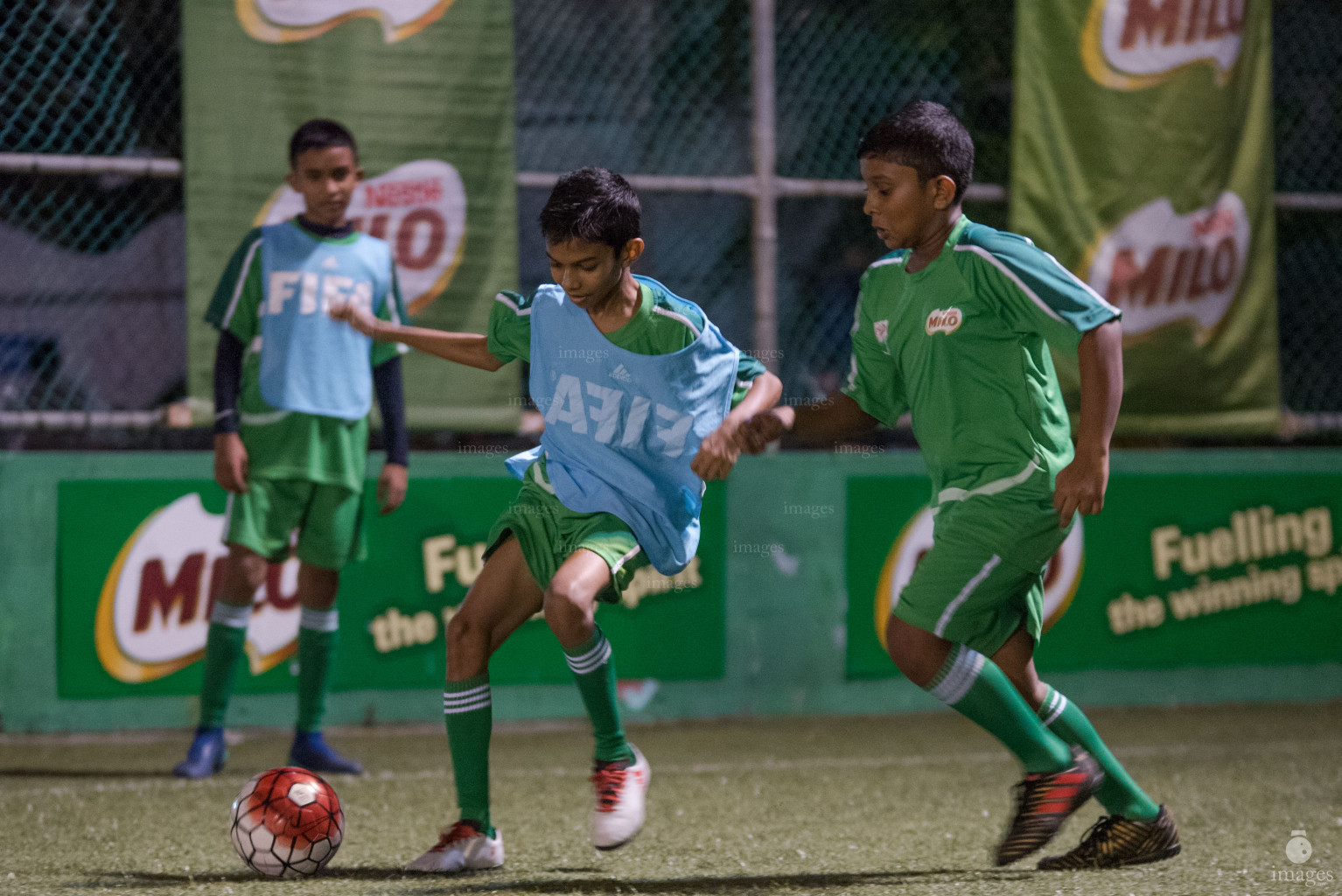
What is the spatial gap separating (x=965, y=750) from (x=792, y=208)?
3.02m

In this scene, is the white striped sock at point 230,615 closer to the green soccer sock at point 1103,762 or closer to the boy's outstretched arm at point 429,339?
the boy's outstretched arm at point 429,339

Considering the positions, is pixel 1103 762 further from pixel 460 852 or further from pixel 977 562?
pixel 460 852

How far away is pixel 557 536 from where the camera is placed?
12.2 ft

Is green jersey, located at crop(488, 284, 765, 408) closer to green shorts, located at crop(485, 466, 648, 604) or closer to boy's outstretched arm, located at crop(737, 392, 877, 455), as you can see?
boy's outstretched arm, located at crop(737, 392, 877, 455)

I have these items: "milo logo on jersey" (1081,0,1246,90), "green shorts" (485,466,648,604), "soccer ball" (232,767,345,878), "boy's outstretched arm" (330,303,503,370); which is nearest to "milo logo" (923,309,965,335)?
"green shorts" (485,466,648,604)

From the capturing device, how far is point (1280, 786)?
5238mm

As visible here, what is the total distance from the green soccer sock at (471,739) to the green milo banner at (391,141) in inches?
117

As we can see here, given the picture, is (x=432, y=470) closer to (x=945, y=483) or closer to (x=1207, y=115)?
(x=945, y=483)

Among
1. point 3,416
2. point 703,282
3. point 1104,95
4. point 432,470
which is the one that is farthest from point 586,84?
point 3,416

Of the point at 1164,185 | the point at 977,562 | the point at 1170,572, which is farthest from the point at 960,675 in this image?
the point at 1164,185

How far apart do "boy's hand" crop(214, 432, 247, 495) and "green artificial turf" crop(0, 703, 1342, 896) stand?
102 cm

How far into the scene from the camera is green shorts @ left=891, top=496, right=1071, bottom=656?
3596mm

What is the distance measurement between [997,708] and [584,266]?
1.41m

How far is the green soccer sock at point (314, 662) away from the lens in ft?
17.6
